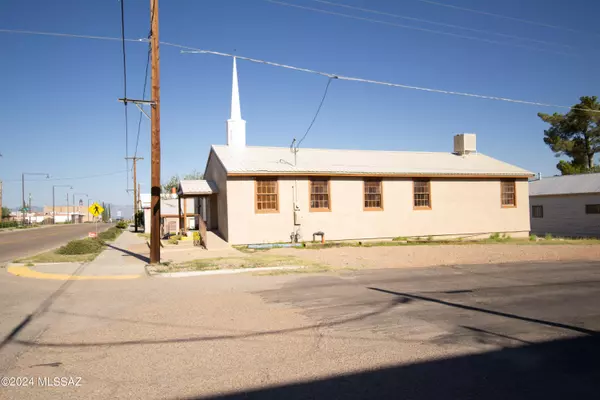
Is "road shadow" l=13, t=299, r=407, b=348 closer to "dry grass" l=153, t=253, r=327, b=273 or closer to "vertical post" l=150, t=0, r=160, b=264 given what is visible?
"dry grass" l=153, t=253, r=327, b=273

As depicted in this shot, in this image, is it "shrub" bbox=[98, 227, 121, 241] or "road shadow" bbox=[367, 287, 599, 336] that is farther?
"shrub" bbox=[98, 227, 121, 241]

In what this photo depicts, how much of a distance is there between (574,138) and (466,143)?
24986 millimetres

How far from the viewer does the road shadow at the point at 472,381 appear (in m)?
4.17

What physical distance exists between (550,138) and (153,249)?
157ft

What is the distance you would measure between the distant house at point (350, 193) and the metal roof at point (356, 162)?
56mm

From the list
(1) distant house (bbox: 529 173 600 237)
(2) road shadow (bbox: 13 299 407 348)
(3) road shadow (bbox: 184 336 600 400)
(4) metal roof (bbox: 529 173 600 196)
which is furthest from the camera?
(4) metal roof (bbox: 529 173 600 196)

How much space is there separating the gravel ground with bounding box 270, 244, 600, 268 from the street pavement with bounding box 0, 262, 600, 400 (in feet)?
13.9

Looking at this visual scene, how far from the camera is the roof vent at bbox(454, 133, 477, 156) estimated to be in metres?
29.4

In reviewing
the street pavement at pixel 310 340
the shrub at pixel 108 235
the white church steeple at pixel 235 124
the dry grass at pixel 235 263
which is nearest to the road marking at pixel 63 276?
the dry grass at pixel 235 263

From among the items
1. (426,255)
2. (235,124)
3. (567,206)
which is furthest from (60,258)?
(567,206)

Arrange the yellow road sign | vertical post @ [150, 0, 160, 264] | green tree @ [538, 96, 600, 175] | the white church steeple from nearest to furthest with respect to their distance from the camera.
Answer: vertical post @ [150, 0, 160, 264]
the yellow road sign
the white church steeple
green tree @ [538, 96, 600, 175]

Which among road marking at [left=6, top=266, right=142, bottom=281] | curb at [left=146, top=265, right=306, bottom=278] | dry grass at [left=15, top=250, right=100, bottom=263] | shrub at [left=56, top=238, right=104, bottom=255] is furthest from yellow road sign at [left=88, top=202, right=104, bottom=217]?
curb at [left=146, top=265, right=306, bottom=278]

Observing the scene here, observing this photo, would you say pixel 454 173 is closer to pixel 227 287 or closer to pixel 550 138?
pixel 227 287

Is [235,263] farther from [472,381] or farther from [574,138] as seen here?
[574,138]
